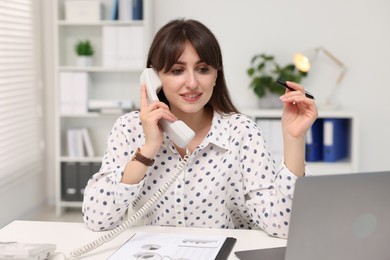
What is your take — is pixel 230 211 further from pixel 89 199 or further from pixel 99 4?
pixel 99 4

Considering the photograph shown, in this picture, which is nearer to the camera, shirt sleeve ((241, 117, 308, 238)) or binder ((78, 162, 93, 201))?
shirt sleeve ((241, 117, 308, 238))

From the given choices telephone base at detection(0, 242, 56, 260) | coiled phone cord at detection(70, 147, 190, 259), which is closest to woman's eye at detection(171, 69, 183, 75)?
coiled phone cord at detection(70, 147, 190, 259)

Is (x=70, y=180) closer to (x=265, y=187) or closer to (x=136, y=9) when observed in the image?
(x=136, y=9)

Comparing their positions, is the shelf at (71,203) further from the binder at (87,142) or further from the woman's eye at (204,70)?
the woman's eye at (204,70)

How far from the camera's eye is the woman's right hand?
158 centimetres

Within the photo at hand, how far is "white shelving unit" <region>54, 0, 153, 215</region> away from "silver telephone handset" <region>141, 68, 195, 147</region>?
2.37 metres

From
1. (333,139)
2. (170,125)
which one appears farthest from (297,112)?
(333,139)

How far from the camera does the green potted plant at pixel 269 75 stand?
410 cm

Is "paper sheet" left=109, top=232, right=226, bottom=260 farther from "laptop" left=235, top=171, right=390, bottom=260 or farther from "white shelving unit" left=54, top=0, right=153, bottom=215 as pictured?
"white shelving unit" left=54, top=0, right=153, bottom=215

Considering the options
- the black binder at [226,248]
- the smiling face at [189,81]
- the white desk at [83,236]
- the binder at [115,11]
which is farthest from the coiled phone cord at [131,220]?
the binder at [115,11]

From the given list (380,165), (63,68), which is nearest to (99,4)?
(63,68)

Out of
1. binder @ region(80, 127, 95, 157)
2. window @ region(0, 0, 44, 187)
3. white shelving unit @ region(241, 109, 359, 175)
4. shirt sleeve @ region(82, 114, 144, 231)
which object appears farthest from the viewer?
binder @ region(80, 127, 95, 157)

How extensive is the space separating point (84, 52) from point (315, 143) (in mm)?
1797

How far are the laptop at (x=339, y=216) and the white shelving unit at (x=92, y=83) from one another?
10.4 feet
